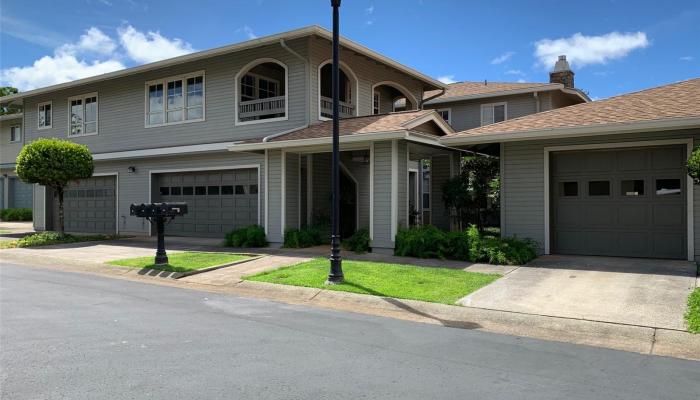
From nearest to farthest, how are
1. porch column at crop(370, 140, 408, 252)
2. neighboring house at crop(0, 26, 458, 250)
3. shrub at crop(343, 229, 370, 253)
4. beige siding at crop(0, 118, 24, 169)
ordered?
porch column at crop(370, 140, 408, 252), shrub at crop(343, 229, 370, 253), neighboring house at crop(0, 26, 458, 250), beige siding at crop(0, 118, 24, 169)

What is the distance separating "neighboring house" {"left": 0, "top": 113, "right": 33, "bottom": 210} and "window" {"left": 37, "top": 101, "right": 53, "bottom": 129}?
22.9 ft

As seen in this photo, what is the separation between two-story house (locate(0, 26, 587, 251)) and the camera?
15.0 meters

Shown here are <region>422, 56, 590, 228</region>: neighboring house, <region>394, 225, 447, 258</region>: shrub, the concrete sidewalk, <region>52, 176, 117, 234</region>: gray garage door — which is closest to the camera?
the concrete sidewalk

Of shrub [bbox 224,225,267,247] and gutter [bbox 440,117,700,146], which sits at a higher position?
gutter [bbox 440,117,700,146]

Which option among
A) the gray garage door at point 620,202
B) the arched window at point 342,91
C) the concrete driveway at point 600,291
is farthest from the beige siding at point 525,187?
the arched window at point 342,91

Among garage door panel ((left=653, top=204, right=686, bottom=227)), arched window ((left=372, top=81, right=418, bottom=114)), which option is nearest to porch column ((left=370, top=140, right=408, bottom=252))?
garage door panel ((left=653, top=204, right=686, bottom=227))

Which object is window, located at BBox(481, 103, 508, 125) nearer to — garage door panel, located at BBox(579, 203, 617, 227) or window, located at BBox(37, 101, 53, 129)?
garage door panel, located at BBox(579, 203, 617, 227)

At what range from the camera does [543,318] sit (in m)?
7.21

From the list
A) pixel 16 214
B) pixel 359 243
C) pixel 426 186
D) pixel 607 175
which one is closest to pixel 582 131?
pixel 607 175

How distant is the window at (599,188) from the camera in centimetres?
1259

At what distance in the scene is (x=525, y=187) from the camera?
13312mm

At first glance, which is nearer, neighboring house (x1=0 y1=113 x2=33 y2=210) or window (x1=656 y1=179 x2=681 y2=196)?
window (x1=656 y1=179 x2=681 y2=196)

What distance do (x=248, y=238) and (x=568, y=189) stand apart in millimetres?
9112

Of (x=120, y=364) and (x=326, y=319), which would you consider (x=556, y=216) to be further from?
(x=120, y=364)
